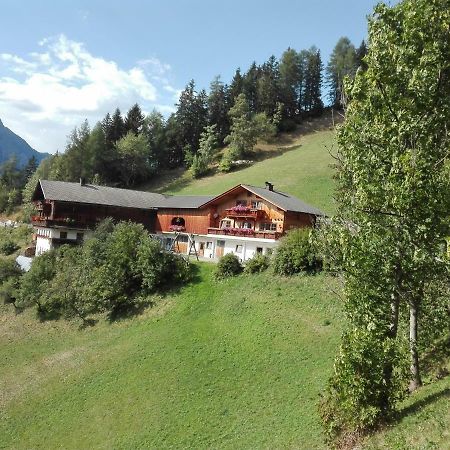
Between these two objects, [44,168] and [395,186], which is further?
[44,168]

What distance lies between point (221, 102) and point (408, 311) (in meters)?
96.7

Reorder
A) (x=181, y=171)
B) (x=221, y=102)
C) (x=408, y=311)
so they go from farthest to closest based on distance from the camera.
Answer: (x=221, y=102) < (x=181, y=171) < (x=408, y=311)

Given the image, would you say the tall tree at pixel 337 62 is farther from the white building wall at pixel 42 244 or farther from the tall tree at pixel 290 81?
the white building wall at pixel 42 244

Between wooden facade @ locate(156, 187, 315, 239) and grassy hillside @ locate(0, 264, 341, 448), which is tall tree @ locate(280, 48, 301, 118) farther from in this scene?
grassy hillside @ locate(0, 264, 341, 448)

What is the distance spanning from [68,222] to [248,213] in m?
23.3

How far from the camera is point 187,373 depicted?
28266mm

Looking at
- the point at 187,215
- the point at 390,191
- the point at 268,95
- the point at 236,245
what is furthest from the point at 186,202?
the point at 268,95

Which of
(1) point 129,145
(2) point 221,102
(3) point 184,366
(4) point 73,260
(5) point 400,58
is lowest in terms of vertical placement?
(3) point 184,366

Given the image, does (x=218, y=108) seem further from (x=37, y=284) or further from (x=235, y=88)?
(x=37, y=284)

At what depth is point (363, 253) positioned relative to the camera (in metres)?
15.8

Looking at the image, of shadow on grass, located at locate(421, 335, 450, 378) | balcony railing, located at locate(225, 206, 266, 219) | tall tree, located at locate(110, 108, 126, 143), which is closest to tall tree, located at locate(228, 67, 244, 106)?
tall tree, located at locate(110, 108, 126, 143)

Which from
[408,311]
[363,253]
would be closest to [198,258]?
[408,311]

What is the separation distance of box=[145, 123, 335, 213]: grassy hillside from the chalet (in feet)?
52.8

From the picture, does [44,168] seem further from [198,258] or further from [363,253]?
[363,253]
